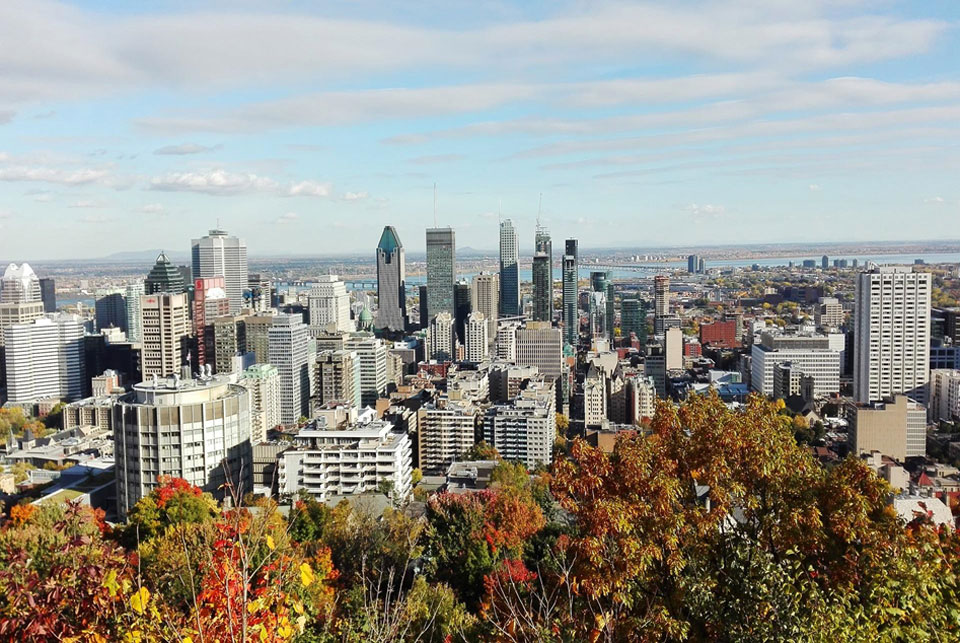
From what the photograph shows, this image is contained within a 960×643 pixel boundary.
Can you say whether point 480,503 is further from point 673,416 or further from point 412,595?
Answer: point 673,416

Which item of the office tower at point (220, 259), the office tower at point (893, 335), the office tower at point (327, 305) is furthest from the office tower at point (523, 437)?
the office tower at point (220, 259)

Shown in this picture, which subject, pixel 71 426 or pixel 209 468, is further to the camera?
pixel 71 426

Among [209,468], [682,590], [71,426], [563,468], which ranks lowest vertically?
[71,426]

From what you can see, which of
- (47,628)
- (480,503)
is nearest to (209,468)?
(480,503)

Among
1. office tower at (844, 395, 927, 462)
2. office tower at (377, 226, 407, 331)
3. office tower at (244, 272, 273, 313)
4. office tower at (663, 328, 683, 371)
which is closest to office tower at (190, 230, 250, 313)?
office tower at (244, 272, 273, 313)

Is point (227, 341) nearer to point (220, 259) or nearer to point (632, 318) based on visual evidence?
point (632, 318)
